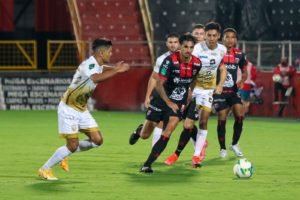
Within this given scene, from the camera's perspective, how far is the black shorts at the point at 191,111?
16547 mm

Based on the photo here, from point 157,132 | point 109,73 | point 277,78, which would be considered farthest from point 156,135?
point 277,78

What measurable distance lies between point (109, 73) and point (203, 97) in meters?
3.28

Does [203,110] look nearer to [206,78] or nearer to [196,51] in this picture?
[206,78]

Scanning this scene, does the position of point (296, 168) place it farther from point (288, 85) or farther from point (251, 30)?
point (251, 30)

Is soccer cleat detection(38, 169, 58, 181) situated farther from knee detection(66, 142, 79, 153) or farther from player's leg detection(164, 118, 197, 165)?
player's leg detection(164, 118, 197, 165)

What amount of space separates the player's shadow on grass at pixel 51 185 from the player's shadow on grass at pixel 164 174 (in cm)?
95

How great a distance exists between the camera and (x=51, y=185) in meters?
14.1

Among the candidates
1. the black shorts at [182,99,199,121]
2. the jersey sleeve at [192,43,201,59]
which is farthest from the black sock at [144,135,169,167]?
the jersey sleeve at [192,43,201,59]

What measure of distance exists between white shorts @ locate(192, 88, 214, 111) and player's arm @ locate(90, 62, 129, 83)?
292 centimetres

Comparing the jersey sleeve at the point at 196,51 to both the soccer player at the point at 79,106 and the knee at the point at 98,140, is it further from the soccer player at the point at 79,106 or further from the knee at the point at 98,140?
the knee at the point at 98,140

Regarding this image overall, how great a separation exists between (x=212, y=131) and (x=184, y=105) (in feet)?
27.5

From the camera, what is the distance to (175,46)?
1722 cm

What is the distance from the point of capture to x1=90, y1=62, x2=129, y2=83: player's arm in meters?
13.8

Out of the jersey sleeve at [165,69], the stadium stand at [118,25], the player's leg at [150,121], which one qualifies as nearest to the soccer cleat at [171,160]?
the player's leg at [150,121]
